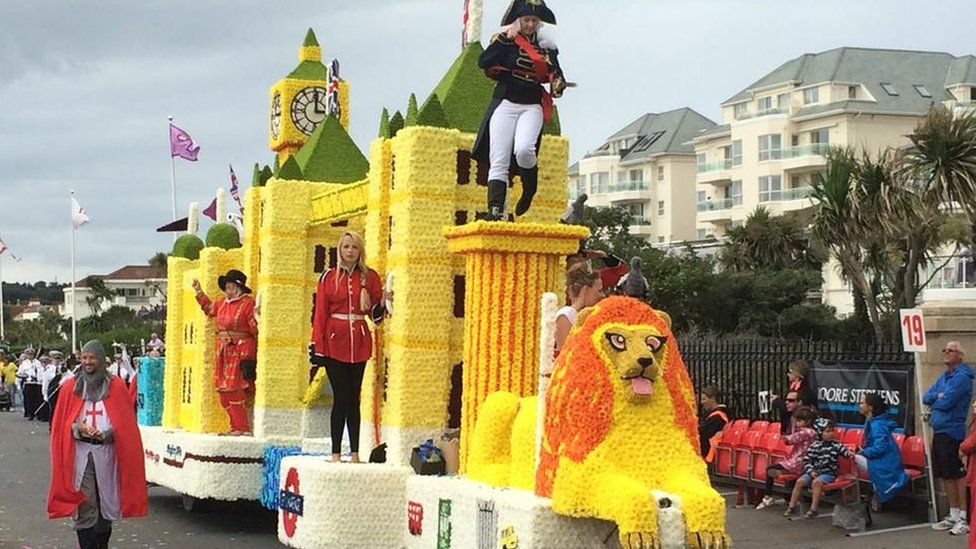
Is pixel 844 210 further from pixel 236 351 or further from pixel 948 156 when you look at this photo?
pixel 236 351

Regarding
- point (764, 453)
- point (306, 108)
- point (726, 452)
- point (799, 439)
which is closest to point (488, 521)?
point (799, 439)

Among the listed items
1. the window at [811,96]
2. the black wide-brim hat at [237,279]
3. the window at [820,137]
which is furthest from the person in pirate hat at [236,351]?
the window at [811,96]

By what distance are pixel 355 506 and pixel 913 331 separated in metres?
5.88

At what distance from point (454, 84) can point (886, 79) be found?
6054 cm

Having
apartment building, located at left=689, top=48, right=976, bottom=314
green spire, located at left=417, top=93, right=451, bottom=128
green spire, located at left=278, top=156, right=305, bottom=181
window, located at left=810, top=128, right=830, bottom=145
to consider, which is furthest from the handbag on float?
window, located at left=810, top=128, right=830, bottom=145

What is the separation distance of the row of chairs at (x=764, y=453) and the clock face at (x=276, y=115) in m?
6.15

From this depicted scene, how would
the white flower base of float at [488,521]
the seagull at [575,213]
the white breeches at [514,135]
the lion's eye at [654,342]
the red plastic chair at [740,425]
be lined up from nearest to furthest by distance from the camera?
the lion's eye at [654,342] < the white flower base of float at [488,521] < the white breeches at [514,135] < the seagull at [575,213] < the red plastic chair at [740,425]

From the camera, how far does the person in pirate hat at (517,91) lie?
937 cm

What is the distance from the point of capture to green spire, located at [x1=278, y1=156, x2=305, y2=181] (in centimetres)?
1366

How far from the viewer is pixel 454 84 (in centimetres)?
1062

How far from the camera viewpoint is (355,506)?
32.0 feet

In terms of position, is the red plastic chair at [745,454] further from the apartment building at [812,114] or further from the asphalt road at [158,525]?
the apartment building at [812,114]

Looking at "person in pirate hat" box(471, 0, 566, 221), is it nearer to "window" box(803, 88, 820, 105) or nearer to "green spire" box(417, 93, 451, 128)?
"green spire" box(417, 93, 451, 128)

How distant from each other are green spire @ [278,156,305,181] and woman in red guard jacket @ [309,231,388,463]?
338 cm
